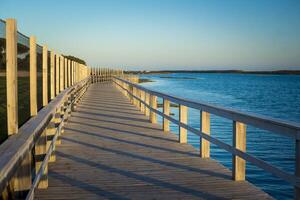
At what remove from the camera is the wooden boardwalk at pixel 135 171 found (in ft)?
16.2

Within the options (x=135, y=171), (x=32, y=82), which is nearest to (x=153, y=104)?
(x=135, y=171)

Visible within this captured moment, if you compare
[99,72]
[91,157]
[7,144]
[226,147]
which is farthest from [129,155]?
[99,72]

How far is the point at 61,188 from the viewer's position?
5.13 meters

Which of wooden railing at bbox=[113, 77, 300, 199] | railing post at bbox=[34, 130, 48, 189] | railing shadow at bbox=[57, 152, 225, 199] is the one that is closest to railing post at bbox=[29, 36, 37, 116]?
railing post at bbox=[34, 130, 48, 189]

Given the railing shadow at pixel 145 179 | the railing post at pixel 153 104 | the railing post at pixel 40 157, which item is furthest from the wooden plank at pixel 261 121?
the railing post at pixel 153 104

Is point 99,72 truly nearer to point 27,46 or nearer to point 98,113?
point 98,113

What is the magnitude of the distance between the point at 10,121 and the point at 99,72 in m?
48.9

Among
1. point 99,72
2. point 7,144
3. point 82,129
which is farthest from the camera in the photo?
point 99,72

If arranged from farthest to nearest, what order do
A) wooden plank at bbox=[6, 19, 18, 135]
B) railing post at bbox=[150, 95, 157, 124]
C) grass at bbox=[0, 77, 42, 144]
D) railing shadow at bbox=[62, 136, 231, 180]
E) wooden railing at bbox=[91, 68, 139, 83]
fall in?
wooden railing at bbox=[91, 68, 139, 83], railing post at bbox=[150, 95, 157, 124], railing shadow at bbox=[62, 136, 231, 180], grass at bbox=[0, 77, 42, 144], wooden plank at bbox=[6, 19, 18, 135]

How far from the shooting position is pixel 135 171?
19.8ft

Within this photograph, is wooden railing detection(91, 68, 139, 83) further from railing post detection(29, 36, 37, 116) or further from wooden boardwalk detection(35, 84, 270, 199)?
railing post detection(29, 36, 37, 116)

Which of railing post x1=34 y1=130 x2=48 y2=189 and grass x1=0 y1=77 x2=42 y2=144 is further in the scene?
railing post x1=34 y1=130 x2=48 y2=189

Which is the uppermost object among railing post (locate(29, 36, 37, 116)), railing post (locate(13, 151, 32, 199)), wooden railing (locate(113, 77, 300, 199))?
railing post (locate(29, 36, 37, 116))

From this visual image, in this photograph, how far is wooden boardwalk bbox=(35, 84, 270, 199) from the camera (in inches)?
195
